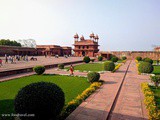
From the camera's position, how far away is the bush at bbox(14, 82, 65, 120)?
3814 mm

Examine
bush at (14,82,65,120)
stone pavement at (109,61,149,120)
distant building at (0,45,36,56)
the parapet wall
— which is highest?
distant building at (0,45,36,56)

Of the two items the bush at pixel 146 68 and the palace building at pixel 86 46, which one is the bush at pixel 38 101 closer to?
the bush at pixel 146 68

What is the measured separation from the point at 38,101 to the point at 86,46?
49879 millimetres

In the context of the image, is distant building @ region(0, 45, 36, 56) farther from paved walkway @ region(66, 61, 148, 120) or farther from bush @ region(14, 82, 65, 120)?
bush @ region(14, 82, 65, 120)

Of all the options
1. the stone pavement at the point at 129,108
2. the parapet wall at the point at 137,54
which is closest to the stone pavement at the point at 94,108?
the stone pavement at the point at 129,108

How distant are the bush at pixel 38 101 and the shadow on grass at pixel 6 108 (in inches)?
48.5

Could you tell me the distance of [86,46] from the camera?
53.2 m

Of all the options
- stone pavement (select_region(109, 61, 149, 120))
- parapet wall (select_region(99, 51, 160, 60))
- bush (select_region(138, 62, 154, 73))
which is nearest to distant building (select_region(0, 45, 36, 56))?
parapet wall (select_region(99, 51, 160, 60))

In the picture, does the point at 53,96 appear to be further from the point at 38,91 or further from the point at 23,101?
the point at 23,101

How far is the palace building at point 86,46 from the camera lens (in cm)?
5232

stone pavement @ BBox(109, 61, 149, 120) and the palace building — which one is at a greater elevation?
the palace building

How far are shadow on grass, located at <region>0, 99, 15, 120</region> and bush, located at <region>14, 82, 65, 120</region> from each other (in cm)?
123

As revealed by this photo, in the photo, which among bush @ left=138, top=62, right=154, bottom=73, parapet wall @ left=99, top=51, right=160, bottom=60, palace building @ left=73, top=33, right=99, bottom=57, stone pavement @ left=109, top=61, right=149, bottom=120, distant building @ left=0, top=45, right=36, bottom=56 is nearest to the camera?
stone pavement @ left=109, top=61, right=149, bottom=120

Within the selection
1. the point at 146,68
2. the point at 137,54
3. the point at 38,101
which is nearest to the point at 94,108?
the point at 38,101
